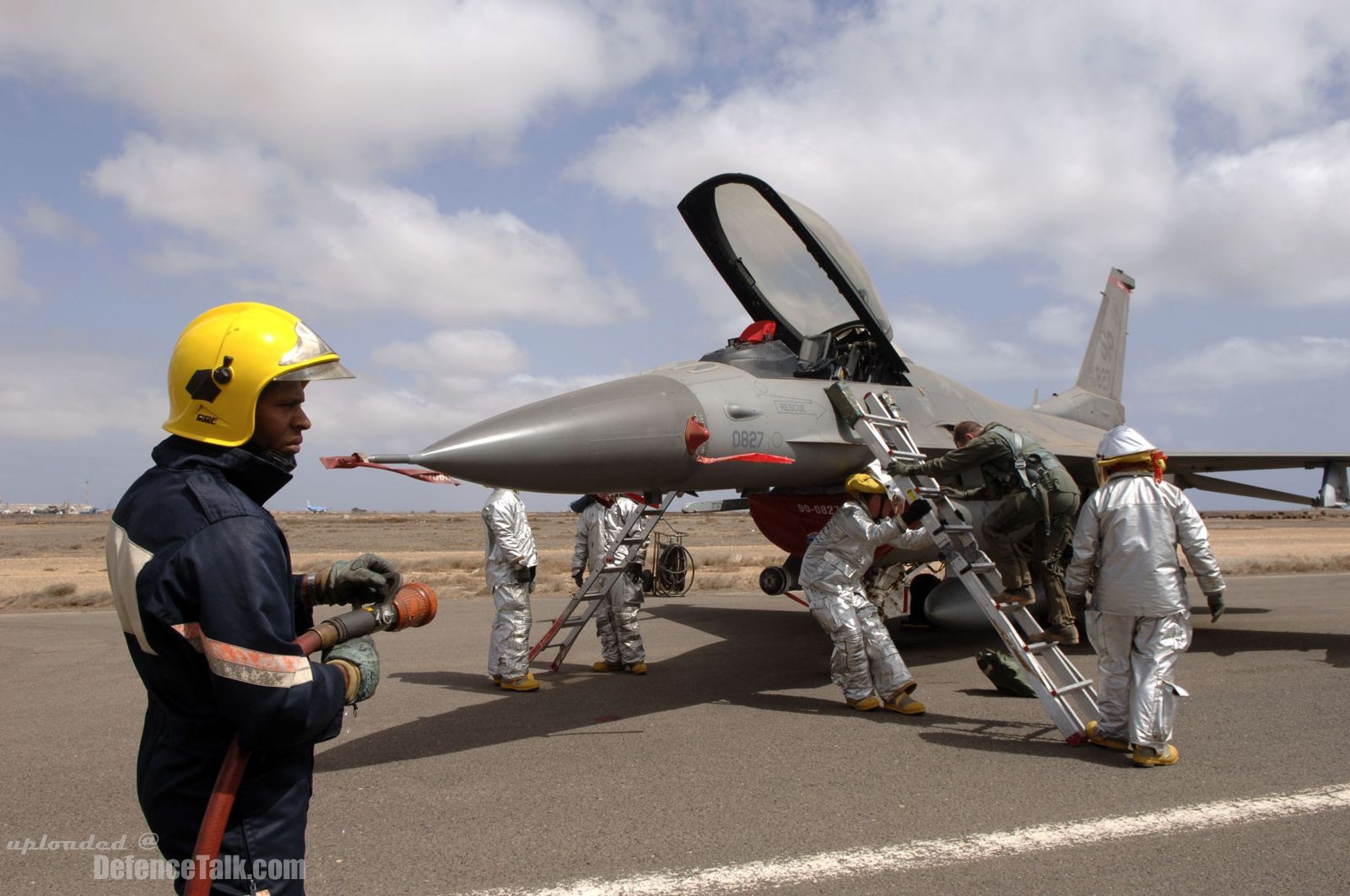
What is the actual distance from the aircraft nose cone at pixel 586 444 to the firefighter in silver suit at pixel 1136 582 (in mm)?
2753

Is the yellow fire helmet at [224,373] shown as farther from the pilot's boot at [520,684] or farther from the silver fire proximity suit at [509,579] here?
the pilot's boot at [520,684]

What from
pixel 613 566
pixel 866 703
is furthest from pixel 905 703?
pixel 613 566

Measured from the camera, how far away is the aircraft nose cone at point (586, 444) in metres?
5.25

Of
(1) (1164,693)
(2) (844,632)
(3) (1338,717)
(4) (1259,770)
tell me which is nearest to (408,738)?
(2) (844,632)

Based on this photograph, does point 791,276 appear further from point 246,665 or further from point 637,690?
point 246,665

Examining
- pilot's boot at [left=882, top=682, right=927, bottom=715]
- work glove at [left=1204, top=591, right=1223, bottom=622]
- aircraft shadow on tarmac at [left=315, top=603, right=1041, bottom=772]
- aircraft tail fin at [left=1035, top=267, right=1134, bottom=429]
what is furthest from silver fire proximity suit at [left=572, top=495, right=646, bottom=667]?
aircraft tail fin at [left=1035, top=267, right=1134, bottom=429]

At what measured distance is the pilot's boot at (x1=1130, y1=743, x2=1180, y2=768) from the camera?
4863 millimetres

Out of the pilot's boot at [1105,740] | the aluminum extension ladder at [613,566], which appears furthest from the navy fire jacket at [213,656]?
the aluminum extension ladder at [613,566]

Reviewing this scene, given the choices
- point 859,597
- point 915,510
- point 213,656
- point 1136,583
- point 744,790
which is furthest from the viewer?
point 859,597

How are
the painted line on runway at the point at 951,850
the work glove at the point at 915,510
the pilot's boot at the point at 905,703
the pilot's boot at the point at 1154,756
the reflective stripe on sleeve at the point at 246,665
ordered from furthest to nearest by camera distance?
the work glove at the point at 915,510, the pilot's boot at the point at 905,703, the pilot's boot at the point at 1154,756, the painted line on runway at the point at 951,850, the reflective stripe on sleeve at the point at 246,665

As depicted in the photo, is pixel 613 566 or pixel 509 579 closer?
pixel 509 579

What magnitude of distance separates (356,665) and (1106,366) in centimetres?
1593

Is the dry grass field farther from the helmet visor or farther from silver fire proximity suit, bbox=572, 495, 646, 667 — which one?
the helmet visor

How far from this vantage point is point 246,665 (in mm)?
1743
